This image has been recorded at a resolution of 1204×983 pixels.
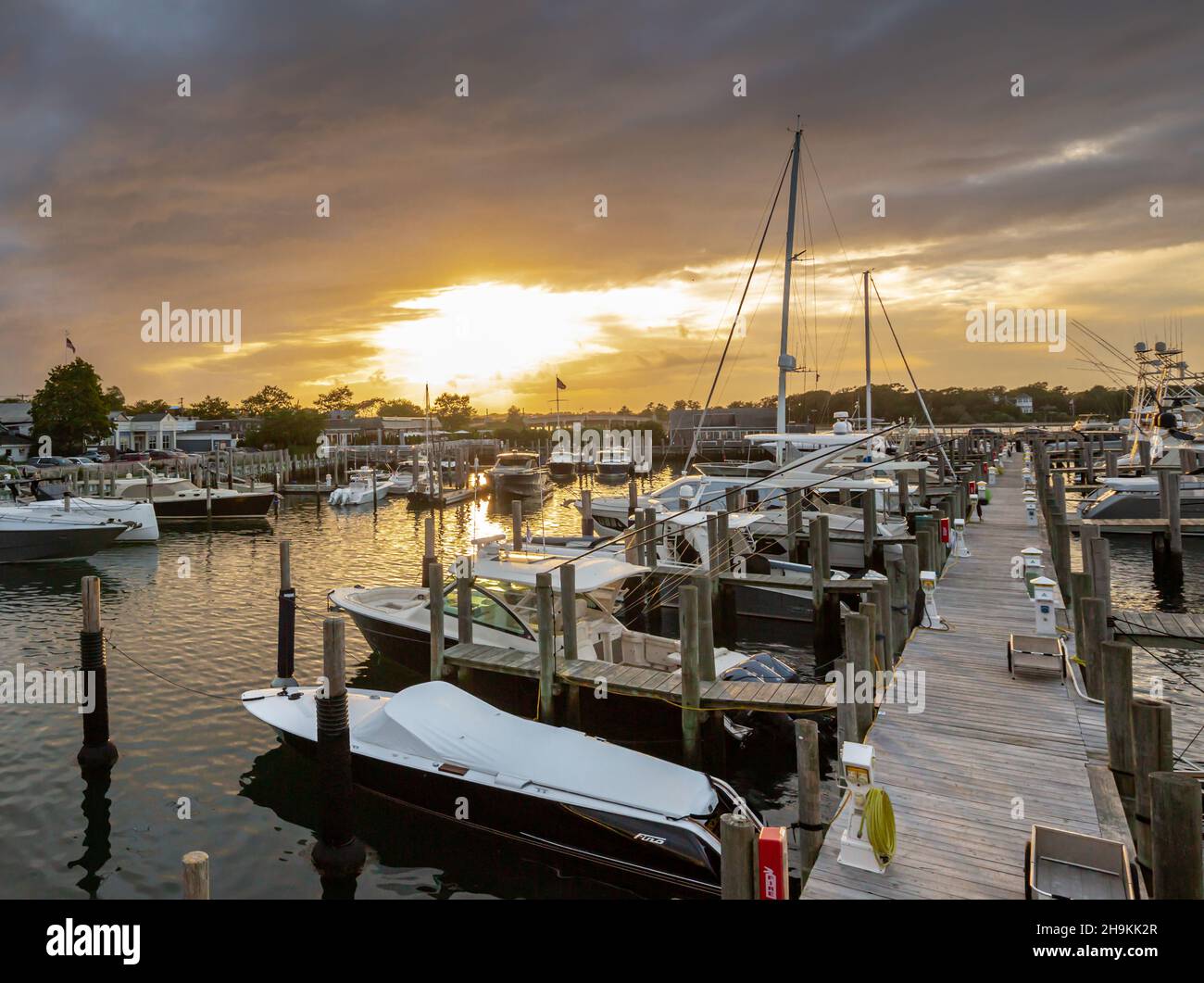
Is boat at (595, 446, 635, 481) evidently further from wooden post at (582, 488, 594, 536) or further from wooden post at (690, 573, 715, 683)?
wooden post at (690, 573, 715, 683)

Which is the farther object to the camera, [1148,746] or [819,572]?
[819,572]

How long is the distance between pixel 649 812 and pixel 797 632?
12.5 metres

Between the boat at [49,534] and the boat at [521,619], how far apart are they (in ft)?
69.2

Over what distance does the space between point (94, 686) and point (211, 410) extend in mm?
136458

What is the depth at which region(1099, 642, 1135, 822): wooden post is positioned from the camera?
8.46 m

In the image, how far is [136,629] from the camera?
21234mm

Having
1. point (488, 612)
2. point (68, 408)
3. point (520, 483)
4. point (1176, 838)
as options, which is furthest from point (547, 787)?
point (68, 408)

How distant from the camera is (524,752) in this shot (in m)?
9.99

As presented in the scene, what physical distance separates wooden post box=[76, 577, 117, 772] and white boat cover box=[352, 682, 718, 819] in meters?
4.93

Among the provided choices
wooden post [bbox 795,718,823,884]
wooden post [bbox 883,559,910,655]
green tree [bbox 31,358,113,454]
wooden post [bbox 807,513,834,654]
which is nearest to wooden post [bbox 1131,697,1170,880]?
wooden post [bbox 795,718,823,884]

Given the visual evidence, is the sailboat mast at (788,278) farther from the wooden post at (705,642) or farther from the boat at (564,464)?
the boat at (564,464)

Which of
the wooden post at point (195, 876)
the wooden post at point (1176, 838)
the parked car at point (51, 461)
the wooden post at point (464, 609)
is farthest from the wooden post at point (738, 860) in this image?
the parked car at point (51, 461)

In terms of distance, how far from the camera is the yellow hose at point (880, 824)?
693 centimetres

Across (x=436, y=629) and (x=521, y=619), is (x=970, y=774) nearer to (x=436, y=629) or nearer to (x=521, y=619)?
(x=521, y=619)
